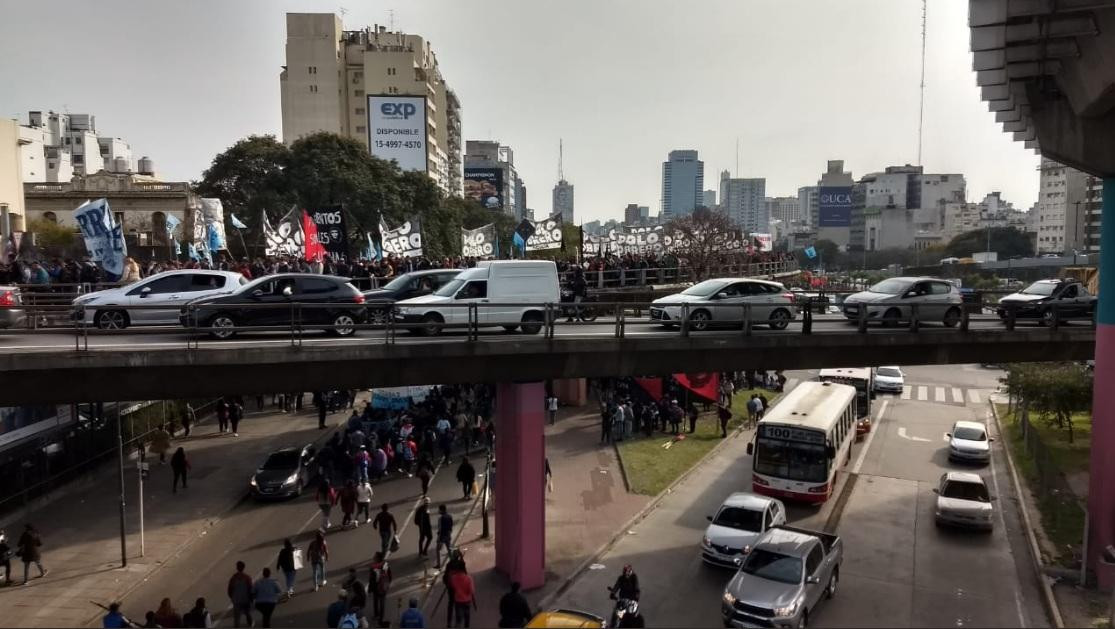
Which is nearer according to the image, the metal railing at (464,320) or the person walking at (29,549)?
the metal railing at (464,320)

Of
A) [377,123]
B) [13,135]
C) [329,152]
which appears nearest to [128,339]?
[13,135]

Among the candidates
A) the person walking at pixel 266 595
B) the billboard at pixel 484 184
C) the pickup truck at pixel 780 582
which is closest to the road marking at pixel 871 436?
the pickup truck at pixel 780 582

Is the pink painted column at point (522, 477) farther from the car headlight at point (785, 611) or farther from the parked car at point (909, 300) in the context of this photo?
the parked car at point (909, 300)

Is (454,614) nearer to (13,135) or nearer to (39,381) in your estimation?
(39,381)

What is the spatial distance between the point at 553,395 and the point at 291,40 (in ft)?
242

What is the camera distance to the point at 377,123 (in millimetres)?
86750

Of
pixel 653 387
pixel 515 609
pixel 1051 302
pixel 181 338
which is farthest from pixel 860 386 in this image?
pixel 181 338

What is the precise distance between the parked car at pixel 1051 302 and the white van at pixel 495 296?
1313cm

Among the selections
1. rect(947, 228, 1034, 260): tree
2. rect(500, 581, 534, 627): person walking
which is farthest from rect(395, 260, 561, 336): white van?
rect(947, 228, 1034, 260): tree

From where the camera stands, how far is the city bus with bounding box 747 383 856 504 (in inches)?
850

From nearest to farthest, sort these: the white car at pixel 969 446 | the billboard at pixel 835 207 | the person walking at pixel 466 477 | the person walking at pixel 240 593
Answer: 1. the person walking at pixel 240 593
2. the person walking at pixel 466 477
3. the white car at pixel 969 446
4. the billboard at pixel 835 207

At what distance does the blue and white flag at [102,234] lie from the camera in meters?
20.0

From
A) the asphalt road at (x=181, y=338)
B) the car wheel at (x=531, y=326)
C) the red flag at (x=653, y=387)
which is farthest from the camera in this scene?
the red flag at (x=653, y=387)

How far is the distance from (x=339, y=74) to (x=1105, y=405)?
91.3 meters
